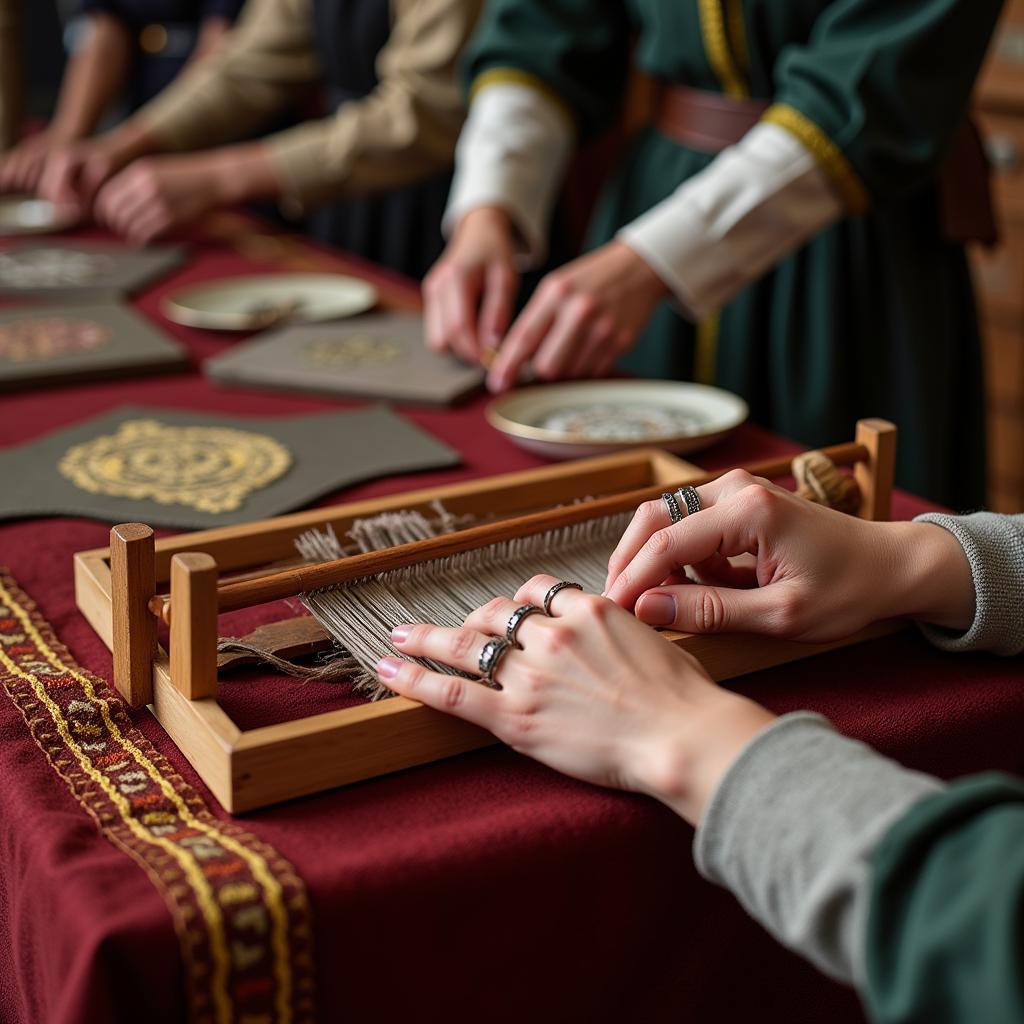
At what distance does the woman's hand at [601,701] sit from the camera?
24.7 inches

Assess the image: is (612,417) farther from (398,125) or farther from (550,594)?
(398,125)

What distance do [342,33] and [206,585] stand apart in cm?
189

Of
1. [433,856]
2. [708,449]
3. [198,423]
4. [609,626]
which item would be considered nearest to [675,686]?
[609,626]

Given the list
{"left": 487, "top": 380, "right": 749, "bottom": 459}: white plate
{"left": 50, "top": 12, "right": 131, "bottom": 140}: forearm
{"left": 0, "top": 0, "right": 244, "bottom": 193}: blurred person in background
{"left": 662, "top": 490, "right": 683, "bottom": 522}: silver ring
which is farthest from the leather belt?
{"left": 50, "top": 12, "right": 131, "bottom": 140}: forearm

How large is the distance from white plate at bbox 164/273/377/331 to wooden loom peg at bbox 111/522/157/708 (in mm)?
878

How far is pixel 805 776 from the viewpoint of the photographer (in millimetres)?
592

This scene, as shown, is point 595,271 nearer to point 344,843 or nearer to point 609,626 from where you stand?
point 609,626

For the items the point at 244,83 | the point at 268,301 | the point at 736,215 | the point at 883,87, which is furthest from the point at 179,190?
the point at 883,87

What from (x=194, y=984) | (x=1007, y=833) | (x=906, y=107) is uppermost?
(x=906, y=107)

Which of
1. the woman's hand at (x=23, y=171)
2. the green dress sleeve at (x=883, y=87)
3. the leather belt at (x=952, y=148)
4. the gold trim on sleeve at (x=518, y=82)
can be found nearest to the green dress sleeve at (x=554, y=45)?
the gold trim on sleeve at (x=518, y=82)

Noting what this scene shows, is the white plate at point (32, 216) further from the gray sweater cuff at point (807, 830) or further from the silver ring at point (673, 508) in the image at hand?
the gray sweater cuff at point (807, 830)

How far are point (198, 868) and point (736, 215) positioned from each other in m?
0.99

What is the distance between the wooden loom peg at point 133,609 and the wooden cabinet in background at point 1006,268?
2125mm

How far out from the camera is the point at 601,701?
657mm
